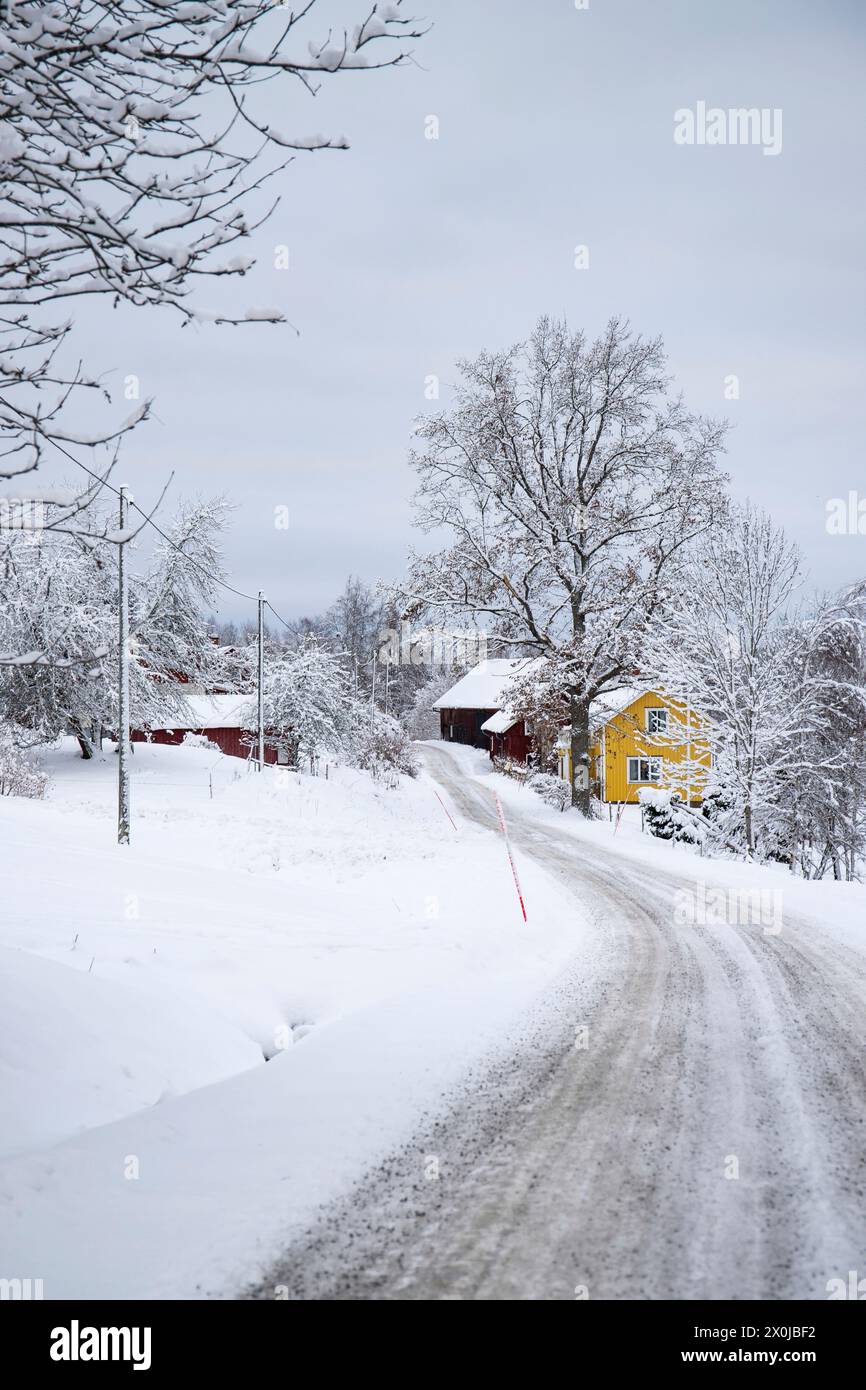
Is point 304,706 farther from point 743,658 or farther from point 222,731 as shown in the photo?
point 743,658

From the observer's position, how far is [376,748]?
37.6m

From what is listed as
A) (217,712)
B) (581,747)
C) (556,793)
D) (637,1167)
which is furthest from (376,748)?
(637,1167)

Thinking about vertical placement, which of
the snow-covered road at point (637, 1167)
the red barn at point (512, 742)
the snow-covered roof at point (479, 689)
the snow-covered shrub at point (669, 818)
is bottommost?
the snow-covered shrub at point (669, 818)

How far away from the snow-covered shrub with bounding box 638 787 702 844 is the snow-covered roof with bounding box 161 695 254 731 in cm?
1757

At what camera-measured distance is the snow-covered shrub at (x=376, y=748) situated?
118ft

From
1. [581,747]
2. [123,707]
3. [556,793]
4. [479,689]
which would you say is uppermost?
[479,689]

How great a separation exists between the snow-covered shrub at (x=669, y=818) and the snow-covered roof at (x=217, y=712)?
57.7 ft

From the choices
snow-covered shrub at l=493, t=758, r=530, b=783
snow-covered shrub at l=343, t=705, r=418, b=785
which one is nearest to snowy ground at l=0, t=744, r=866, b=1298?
snow-covered shrub at l=343, t=705, r=418, b=785

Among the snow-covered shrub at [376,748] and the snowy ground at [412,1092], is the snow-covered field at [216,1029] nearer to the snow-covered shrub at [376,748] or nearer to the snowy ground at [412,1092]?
the snowy ground at [412,1092]

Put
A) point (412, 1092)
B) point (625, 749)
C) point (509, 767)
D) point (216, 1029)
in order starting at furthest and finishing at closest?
point (509, 767)
point (625, 749)
point (216, 1029)
point (412, 1092)

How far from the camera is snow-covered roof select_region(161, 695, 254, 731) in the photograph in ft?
109

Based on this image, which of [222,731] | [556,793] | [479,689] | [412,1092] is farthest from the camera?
[479,689]

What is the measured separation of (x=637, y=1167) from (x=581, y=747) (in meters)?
21.4

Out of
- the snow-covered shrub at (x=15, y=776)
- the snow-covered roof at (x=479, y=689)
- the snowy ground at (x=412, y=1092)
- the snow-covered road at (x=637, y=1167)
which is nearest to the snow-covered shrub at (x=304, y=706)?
the snow-covered shrub at (x=15, y=776)
